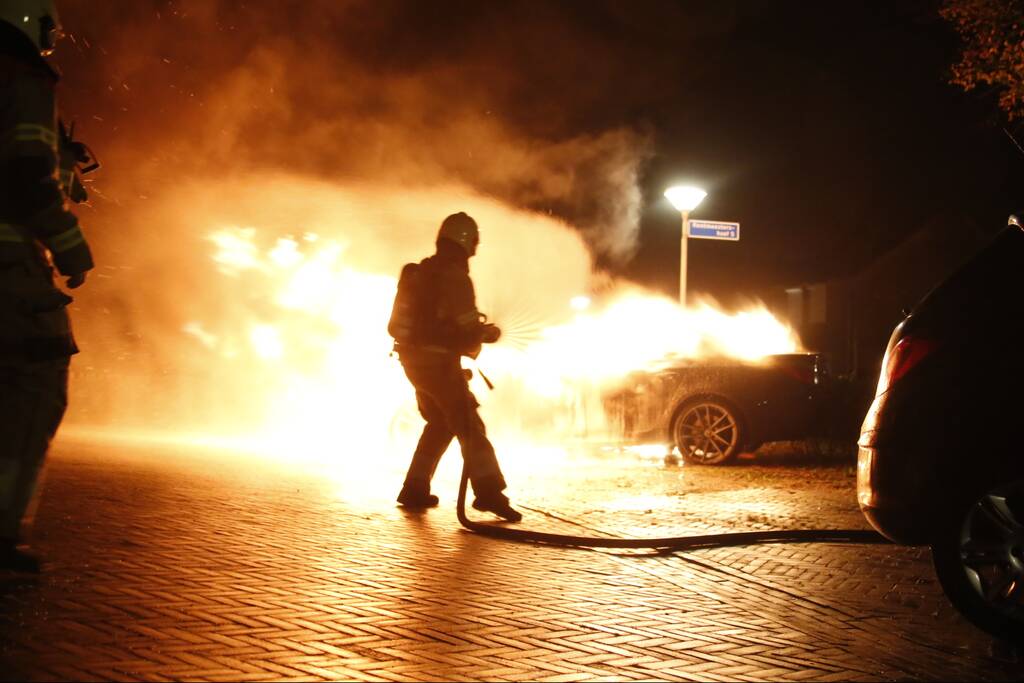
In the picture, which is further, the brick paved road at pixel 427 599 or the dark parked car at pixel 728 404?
the dark parked car at pixel 728 404

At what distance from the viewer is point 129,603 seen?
4.51 metres

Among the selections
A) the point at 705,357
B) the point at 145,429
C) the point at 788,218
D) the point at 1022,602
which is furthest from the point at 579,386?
the point at 788,218

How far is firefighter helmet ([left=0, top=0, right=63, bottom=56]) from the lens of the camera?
428 cm

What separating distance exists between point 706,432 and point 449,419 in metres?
5.51

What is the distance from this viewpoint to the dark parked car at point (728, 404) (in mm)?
12312

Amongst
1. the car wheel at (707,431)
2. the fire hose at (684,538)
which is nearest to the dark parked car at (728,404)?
the car wheel at (707,431)

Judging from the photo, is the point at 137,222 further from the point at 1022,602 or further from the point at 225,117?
the point at 1022,602

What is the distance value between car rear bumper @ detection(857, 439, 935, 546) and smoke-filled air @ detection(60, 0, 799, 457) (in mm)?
8092

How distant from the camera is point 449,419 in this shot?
25.1ft

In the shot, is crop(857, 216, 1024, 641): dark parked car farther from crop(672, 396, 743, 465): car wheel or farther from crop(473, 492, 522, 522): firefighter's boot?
crop(672, 396, 743, 465): car wheel

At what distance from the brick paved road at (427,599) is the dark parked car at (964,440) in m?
0.36

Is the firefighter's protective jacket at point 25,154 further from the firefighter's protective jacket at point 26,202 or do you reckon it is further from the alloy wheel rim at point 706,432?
the alloy wheel rim at point 706,432

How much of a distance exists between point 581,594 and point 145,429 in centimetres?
1108

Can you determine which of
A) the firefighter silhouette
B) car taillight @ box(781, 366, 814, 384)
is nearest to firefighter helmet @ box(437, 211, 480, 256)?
the firefighter silhouette
